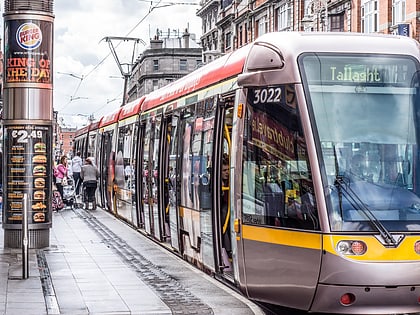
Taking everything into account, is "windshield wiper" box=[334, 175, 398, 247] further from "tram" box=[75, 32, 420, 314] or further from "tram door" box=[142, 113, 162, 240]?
"tram door" box=[142, 113, 162, 240]

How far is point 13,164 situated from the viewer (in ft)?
52.4

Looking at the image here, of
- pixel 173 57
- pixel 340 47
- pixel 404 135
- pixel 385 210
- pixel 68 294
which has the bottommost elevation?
pixel 68 294

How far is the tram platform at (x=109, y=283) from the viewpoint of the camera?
10.2m

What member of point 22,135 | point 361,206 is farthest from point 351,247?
→ point 22,135

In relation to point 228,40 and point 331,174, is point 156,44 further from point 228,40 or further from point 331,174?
point 331,174

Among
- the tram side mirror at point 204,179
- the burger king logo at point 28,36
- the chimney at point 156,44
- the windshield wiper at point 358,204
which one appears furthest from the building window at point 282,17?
the chimney at point 156,44

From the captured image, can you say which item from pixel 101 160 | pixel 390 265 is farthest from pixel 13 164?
pixel 101 160

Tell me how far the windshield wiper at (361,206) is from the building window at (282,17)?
1862 inches

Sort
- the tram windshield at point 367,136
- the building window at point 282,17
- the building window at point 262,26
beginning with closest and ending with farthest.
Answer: the tram windshield at point 367,136 → the building window at point 282,17 → the building window at point 262,26

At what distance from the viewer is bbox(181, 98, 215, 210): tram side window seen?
12.2m

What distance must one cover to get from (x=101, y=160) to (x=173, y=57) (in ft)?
289

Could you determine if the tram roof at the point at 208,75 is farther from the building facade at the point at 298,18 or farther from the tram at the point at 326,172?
the building facade at the point at 298,18

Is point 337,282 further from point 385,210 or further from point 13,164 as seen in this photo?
point 13,164

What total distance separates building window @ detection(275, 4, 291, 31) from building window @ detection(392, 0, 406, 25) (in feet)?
53.7
